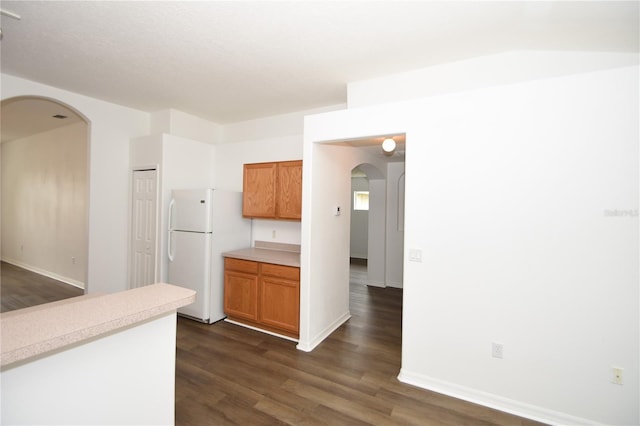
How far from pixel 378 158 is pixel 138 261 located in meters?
3.99

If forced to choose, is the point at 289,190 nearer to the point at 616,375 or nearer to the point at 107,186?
the point at 107,186

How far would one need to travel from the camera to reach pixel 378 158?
16.1 feet

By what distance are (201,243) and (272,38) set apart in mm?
2504

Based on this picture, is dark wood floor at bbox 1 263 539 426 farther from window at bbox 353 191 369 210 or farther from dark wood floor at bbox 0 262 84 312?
window at bbox 353 191 369 210

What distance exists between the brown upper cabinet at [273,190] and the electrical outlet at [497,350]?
2.33 metres

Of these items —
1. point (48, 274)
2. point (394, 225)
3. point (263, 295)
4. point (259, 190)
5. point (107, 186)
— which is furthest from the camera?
point (48, 274)

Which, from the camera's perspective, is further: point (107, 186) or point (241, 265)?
point (107, 186)

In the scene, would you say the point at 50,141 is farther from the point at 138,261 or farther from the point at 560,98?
the point at 560,98

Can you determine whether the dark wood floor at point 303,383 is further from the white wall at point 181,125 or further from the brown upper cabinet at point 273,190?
the white wall at point 181,125

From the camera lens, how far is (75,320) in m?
1.24

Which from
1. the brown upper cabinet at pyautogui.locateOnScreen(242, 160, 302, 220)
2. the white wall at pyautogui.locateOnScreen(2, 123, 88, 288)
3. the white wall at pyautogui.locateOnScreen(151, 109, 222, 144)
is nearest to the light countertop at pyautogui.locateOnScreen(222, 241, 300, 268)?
the brown upper cabinet at pyautogui.locateOnScreen(242, 160, 302, 220)

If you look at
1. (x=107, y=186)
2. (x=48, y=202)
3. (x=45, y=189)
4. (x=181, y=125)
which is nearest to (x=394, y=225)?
(x=181, y=125)

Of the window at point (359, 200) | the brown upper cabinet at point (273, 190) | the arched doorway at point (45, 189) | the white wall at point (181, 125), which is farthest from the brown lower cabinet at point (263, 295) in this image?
the window at point (359, 200)

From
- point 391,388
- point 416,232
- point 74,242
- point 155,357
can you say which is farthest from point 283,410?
point 74,242
